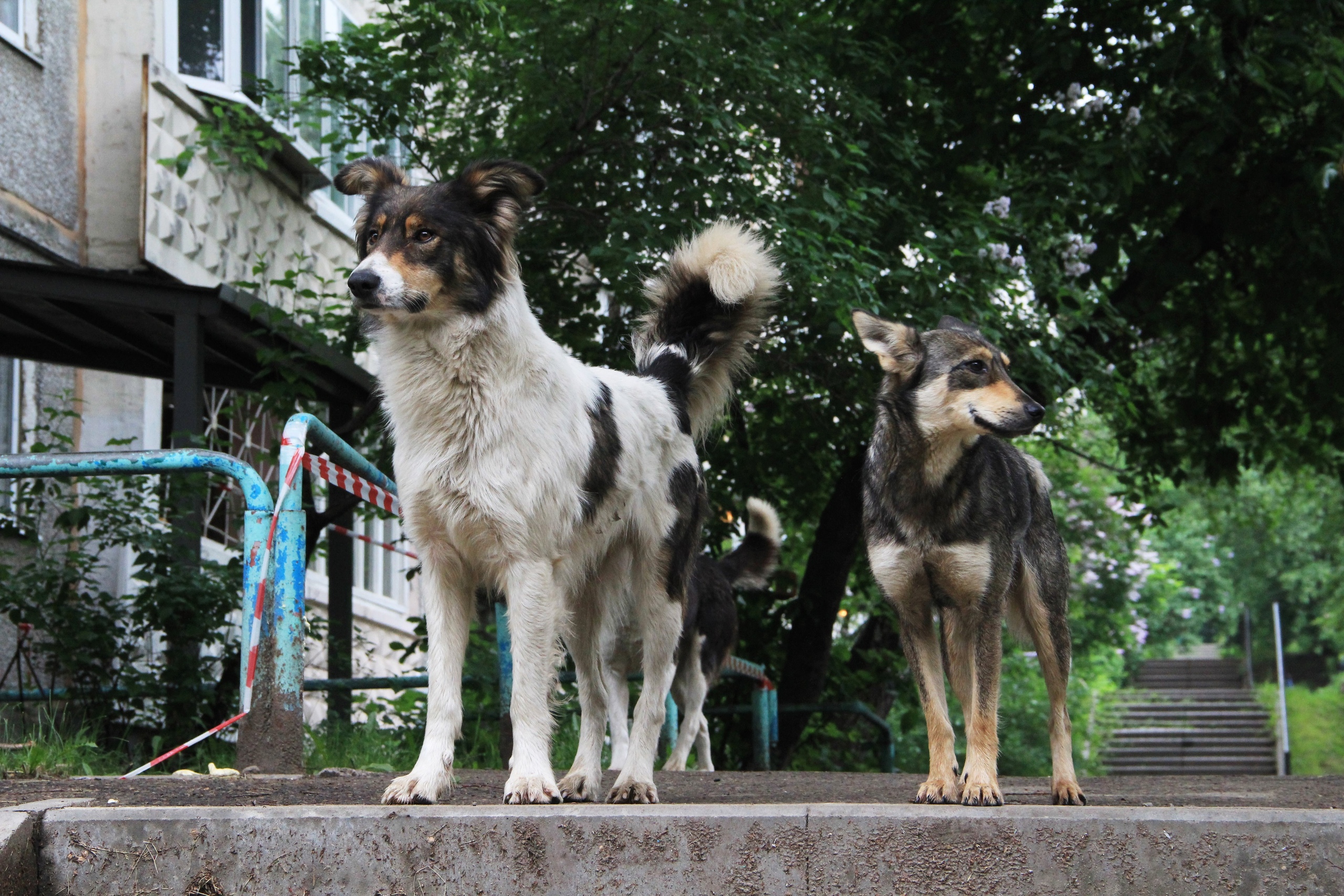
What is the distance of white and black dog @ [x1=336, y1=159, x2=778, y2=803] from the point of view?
177 inches

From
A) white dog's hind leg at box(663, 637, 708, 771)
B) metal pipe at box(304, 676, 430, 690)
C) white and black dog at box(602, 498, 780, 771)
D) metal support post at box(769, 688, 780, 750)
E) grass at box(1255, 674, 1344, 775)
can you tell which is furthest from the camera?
grass at box(1255, 674, 1344, 775)

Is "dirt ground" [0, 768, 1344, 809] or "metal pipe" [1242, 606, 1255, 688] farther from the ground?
"metal pipe" [1242, 606, 1255, 688]

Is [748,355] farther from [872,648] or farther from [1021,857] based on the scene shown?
[872,648]

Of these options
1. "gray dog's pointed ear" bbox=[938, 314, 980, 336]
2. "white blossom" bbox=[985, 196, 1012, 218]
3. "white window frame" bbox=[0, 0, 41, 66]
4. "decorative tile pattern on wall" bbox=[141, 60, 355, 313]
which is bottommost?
"gray dog's pointed ear" bbox=[938, 314, 980, 336]

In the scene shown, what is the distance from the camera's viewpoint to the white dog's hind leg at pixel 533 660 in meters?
4.36

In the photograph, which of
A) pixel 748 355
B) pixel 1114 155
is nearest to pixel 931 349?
pixel 748 355

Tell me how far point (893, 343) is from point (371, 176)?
202cm

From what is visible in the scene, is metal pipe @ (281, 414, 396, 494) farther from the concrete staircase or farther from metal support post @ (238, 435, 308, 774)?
the concrete staircase

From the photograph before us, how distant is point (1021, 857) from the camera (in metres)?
3.46

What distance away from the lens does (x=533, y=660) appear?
4477 millimetres

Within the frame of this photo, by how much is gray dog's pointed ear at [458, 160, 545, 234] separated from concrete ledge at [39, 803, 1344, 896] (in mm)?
2146

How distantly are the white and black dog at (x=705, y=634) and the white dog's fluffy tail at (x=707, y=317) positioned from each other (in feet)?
7.11

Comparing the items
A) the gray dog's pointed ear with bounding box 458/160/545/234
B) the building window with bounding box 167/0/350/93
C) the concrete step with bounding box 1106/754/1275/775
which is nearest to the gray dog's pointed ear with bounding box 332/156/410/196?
the gray dog's pointed ear with bounding box 458/160/545/234

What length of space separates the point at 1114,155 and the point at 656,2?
377 cm
